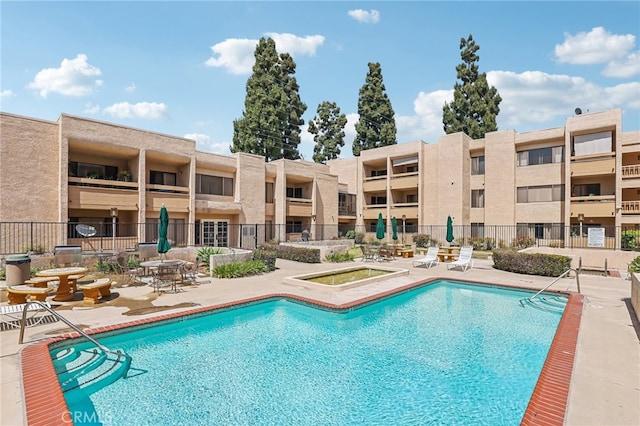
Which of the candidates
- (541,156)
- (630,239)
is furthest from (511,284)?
(541,156)

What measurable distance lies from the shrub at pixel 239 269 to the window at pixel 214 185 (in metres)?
12.5

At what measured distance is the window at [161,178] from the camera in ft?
80.3

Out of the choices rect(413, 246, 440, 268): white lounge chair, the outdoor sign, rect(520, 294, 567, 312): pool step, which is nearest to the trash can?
rect(520, 294, 567, 312): pool step

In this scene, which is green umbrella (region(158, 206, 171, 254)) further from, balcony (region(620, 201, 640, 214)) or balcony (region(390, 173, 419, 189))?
balcony (region(620, 201, 640, 214))

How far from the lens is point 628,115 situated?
24953mm

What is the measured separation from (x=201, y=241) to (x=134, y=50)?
15.2 metres

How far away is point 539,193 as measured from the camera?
28.1 m

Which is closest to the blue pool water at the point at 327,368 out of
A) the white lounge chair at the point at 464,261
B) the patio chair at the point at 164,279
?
the patio chair at the point at 164,279

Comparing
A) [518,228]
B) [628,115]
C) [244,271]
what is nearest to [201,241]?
[244,271]

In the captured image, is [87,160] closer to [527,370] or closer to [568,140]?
[527,370]

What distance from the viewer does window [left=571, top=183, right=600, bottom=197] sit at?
86.5ft

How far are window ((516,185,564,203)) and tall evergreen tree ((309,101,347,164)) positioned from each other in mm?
26884

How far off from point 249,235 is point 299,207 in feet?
21.5

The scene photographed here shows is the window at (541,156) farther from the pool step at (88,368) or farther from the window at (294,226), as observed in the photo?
the pool step at (88,368)
